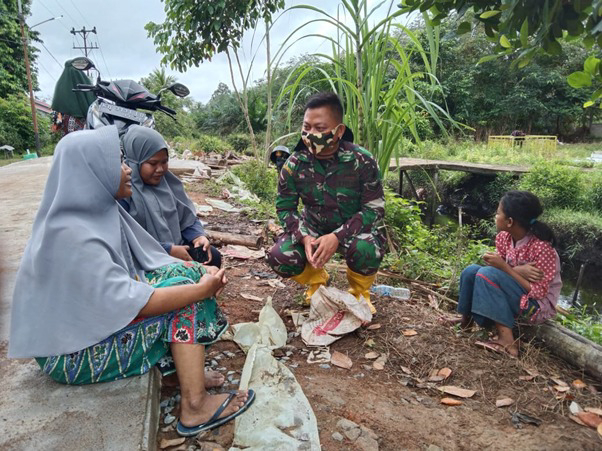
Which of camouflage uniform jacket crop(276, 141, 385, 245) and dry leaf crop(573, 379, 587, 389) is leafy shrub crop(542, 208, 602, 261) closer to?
dry leaf crop(573, 379, 587, 389)

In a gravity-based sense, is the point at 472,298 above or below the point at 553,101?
below

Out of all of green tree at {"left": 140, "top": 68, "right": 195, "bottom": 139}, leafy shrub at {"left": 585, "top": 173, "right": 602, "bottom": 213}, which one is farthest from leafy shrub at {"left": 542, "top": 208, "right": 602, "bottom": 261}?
green tree at {"left": 140, "top": 68, "right": 195, "bottom": 139}

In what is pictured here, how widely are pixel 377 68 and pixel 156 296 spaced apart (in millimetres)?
2600

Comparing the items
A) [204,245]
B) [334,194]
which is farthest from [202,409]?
[334,194]

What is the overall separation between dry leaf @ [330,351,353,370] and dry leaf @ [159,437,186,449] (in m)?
0.93

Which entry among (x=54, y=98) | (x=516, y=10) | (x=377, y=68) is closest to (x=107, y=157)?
(x=516, y=10)

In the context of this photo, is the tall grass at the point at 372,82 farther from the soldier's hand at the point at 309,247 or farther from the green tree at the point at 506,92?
the green tree at the point at 506,92

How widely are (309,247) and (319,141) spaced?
0.64 m

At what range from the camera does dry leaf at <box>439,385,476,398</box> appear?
2.00 meters

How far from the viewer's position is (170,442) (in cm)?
154

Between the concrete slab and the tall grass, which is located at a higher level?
the tall grass

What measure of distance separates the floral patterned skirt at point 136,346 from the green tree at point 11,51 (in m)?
21.8

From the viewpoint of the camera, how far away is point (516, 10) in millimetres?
1269

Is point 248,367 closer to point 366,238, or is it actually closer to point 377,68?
point 366,238
